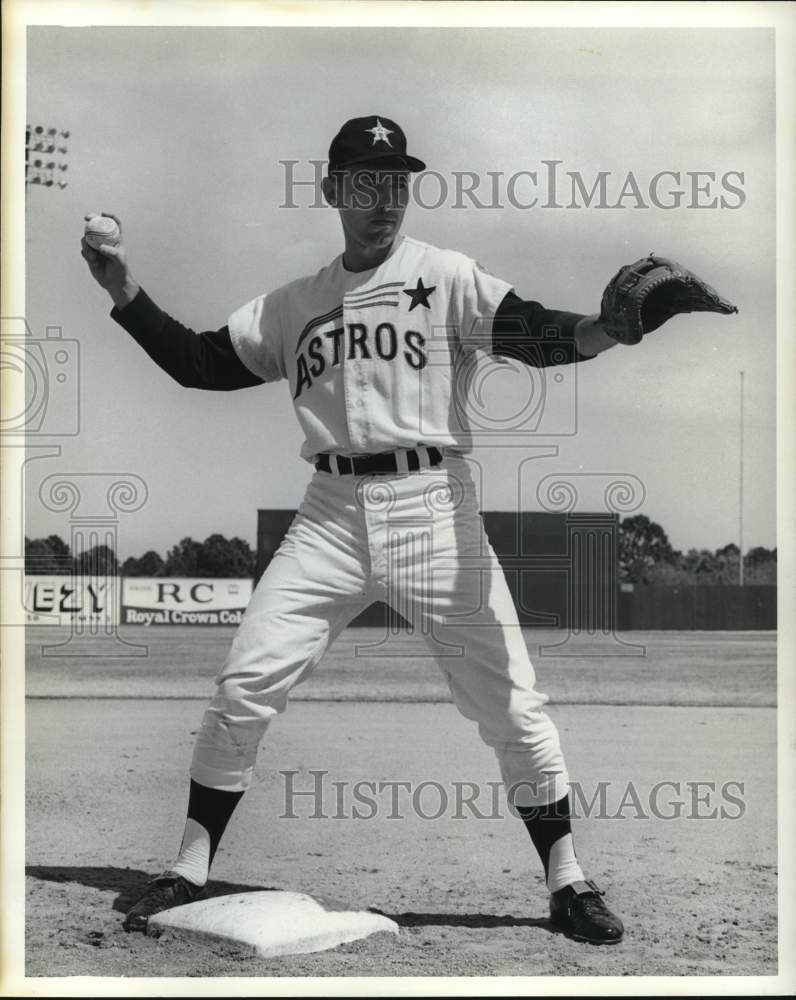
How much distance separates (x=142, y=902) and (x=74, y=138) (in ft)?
7.03

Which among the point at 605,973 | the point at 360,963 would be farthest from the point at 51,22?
the point at 605,973

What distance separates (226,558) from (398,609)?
1.89m

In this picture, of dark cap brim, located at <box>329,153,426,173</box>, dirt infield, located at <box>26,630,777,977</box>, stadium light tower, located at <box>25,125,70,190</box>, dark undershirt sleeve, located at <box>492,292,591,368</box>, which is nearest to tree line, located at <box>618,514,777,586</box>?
dirt infield, located at <box>26,630,777,977</box>

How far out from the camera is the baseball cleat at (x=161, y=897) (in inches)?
118

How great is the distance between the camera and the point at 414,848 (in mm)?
3469

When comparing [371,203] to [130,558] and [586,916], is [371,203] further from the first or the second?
[586,916]

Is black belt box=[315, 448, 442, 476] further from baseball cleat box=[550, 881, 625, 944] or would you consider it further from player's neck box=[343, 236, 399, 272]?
baseball cleat box=[550, 881, 625, 944]

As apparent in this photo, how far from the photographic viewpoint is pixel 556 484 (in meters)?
3.62

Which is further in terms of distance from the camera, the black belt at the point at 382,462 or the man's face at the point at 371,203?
the man's face at the point at 371,203

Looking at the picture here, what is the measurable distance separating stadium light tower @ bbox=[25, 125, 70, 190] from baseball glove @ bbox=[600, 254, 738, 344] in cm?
168

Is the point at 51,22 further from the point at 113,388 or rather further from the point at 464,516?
the point at 464,516

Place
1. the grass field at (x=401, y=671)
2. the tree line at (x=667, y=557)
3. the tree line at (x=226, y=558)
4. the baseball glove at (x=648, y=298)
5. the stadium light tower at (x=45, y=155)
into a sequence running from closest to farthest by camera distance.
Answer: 1. the baseball glove at (x=648, y=298)
2. the stadium light tower at (x=45, y=155)
3. the tree line at (x=226, y=558)
4. the tree line at (x=667, y=557)
5. the grass field at (x=401, y=671)

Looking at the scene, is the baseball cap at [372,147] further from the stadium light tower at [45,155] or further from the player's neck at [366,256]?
the stadium light tower at [45,155]

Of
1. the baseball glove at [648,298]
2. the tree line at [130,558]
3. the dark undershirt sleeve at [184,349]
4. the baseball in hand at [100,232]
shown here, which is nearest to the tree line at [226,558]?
the tree line at [130,558]
